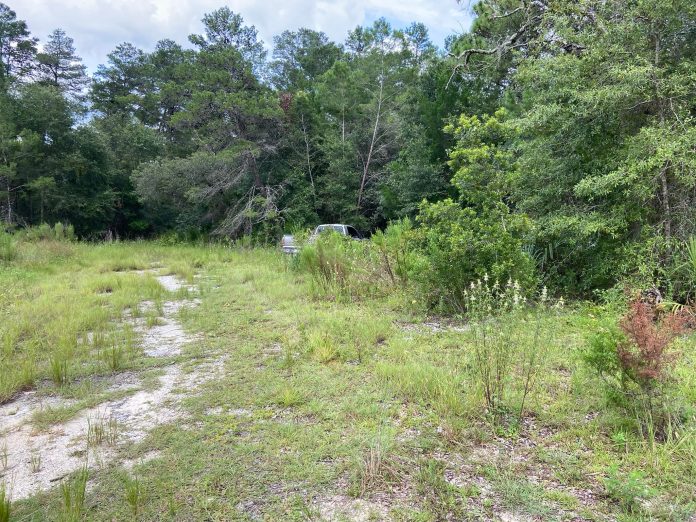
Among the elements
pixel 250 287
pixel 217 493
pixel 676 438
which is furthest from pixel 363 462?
pixel 250 287

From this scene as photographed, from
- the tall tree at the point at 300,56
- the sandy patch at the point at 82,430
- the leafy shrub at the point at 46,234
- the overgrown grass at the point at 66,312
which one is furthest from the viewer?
Answer: the tall tree at the point at 300,56

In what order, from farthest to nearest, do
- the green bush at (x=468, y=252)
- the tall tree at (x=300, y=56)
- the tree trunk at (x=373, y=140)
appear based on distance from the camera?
the tall tree at (x=300, y=56) < the tree trunk at (x=373, y=140) < the green bush at (x=468, y=252)

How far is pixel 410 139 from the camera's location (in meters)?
15.0

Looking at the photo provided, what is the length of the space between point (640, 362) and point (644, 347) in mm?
122

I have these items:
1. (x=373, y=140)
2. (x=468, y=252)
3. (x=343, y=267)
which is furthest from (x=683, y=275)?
(x=373, y=140)

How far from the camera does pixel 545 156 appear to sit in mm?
6305

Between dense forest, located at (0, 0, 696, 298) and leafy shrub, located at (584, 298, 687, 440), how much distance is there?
233 centimetres

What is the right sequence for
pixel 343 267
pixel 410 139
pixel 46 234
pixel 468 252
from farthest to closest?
pixel 410 139 < pixel 46 234 < pixel 343 267 < pixel 468 252

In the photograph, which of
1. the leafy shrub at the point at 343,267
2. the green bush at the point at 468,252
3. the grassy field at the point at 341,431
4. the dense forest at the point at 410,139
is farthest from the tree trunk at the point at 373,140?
the grassy field at the point at 341,431

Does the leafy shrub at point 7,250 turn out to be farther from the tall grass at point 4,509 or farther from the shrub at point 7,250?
the tall grass at point 4,509

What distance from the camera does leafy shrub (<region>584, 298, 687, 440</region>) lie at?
7.59ft

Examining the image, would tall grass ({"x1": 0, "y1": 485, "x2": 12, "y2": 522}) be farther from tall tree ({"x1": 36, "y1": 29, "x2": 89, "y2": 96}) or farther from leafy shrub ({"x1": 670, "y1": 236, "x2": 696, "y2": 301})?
tall tree ({"x1": 36, "y1": 29, "x2": 89, "y2": 96})

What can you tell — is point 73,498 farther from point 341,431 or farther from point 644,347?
point 644,347

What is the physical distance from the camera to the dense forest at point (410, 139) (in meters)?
5.08
